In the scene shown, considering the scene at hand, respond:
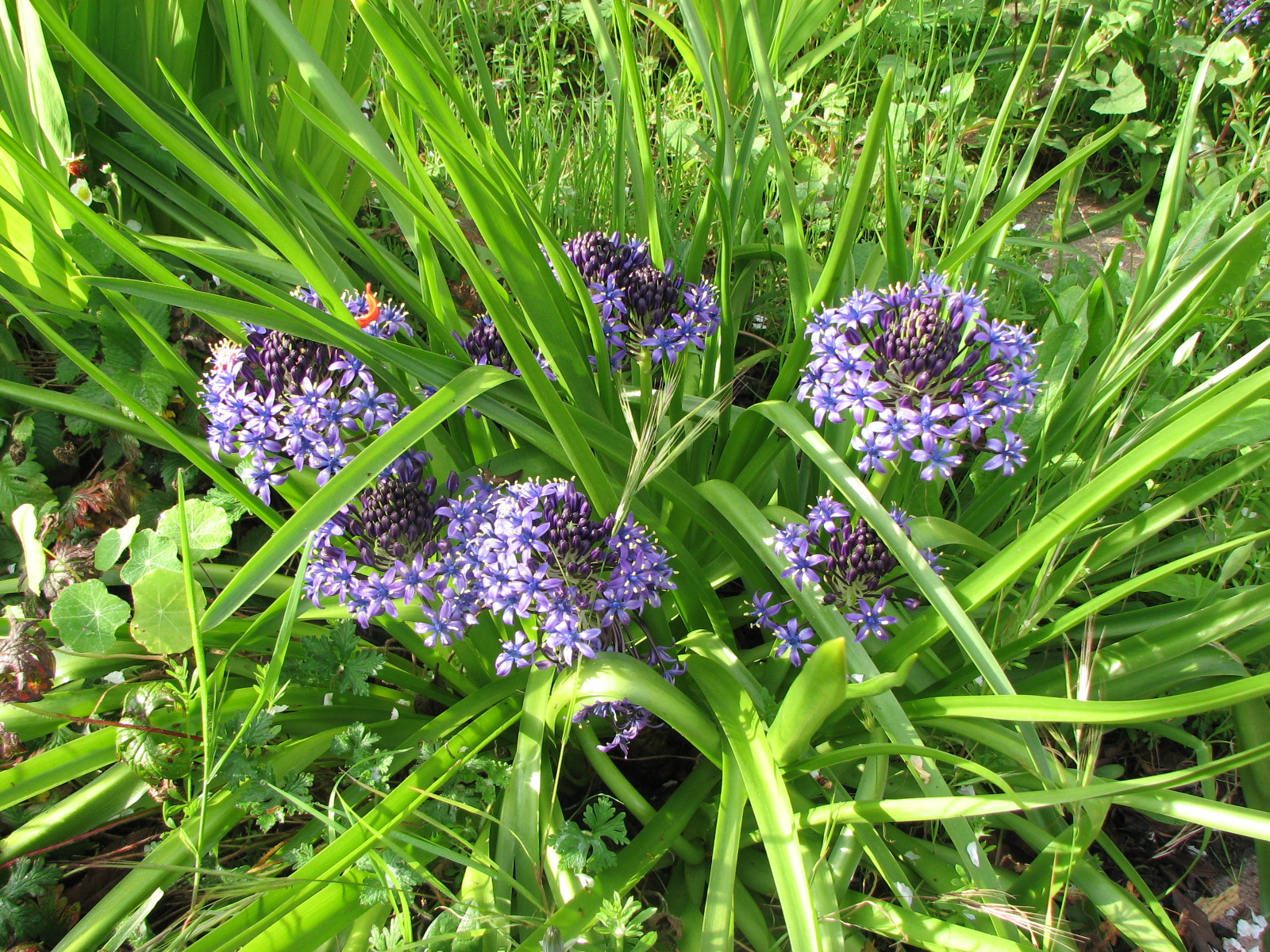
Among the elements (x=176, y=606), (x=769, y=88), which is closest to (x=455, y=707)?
(x=176, y=606)

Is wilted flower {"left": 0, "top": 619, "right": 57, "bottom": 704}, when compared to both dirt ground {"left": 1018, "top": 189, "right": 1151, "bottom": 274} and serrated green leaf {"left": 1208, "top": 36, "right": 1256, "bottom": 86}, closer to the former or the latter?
dirt ground {"left": 1018, "top": 189, "right": 1151, "bottom": 274}

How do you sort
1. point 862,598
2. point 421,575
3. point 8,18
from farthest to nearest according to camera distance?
1. point 8,18
2. point 862,598
3. point 421,575

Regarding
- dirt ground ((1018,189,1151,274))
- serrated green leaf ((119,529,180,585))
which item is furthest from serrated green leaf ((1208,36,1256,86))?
serrated green leaf ((119,529,180,585))

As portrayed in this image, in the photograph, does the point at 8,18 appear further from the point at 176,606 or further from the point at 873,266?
the point at 873,266

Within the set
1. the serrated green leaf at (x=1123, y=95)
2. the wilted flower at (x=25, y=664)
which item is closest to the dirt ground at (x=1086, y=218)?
the serrated green leaf at (x=1123, y=95)

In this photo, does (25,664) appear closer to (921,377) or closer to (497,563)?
(497,563)

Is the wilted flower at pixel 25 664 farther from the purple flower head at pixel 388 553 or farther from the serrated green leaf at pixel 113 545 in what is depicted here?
the purple flower head at pixel 388 553

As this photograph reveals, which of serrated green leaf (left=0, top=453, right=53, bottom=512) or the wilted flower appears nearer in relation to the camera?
the wilted flower
